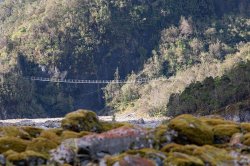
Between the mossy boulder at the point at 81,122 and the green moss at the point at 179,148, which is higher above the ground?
the mossy boulder at the point at 81,122

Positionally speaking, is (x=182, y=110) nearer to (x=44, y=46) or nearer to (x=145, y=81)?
(x=145, y=81)

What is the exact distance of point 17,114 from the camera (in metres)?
146

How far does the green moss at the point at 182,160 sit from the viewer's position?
17.9 m

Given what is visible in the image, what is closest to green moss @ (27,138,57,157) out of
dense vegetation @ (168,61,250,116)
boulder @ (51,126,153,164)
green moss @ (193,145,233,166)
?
boulder @ (51,126,153,164)

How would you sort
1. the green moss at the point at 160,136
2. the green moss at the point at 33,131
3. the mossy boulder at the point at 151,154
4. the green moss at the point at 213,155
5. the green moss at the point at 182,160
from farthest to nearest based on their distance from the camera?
1. the green moss at the point at 33,131
2. the green moss at the point at 160,136
3. the green moss at the point at 213,155
4. the mossy boulder at the point at 151,154
5. the green moss at the point at 182,160

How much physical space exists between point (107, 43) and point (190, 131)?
169m

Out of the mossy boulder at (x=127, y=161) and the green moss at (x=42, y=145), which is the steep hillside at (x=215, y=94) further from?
the mossy boulder at (x=127, y=161)

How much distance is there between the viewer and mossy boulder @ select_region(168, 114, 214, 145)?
21188 mm

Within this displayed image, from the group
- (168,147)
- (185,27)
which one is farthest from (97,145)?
(185,27)

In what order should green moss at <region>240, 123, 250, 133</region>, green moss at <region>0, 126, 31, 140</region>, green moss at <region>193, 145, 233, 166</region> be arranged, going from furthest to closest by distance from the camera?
1. green moss at <region>240, 123, 250, 133</region>
2. green moss at <region>0, 126, 31, 140</region>
3. green moss at <region>193, 145, 233, 166</region>

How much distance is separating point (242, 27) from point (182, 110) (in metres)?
105

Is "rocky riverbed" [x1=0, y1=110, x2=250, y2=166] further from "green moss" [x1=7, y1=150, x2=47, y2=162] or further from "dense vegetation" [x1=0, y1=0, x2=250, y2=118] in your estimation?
"dense vegetation" [x1=0, y1=0, x2=250, y2=118]

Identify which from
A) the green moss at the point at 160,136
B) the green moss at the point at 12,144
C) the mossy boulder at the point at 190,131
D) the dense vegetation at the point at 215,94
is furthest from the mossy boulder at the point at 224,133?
the dense vegetation at the point at 215,94

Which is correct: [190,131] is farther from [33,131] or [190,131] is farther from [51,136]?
[33,131]
